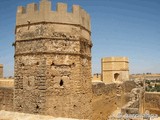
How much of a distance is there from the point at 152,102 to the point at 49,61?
13.9 meters

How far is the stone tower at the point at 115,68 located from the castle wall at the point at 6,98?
16474 mm

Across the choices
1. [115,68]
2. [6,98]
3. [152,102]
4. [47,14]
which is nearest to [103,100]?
[6,98]

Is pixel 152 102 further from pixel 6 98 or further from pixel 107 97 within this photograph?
pixel 6 98

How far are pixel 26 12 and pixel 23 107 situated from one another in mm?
4064

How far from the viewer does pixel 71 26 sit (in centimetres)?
823

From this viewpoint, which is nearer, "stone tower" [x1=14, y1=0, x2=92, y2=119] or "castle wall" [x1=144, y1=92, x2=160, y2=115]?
"stone tower" [x1=14, y1=0, x2=92, y2=119]

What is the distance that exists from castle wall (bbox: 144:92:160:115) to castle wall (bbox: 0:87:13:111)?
42.2 feet

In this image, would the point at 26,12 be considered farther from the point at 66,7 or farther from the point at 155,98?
the point at 155,98

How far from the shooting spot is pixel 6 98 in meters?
11.0

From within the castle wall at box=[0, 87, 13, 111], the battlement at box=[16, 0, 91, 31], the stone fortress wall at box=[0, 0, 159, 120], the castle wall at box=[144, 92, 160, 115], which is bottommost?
the castle wall at box=[144, 92, 160, 115]

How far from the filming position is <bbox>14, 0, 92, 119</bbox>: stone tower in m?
7.77

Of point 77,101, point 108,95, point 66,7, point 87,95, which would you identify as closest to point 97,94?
point 108,95

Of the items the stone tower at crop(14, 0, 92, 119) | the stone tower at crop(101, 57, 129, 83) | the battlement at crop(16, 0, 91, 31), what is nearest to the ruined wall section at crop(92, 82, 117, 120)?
the stone tower at crop(14, 0, 92, 119)

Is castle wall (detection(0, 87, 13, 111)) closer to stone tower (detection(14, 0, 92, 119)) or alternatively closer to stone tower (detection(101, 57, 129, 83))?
stone tower (detection(14, 0, 92, 119))
